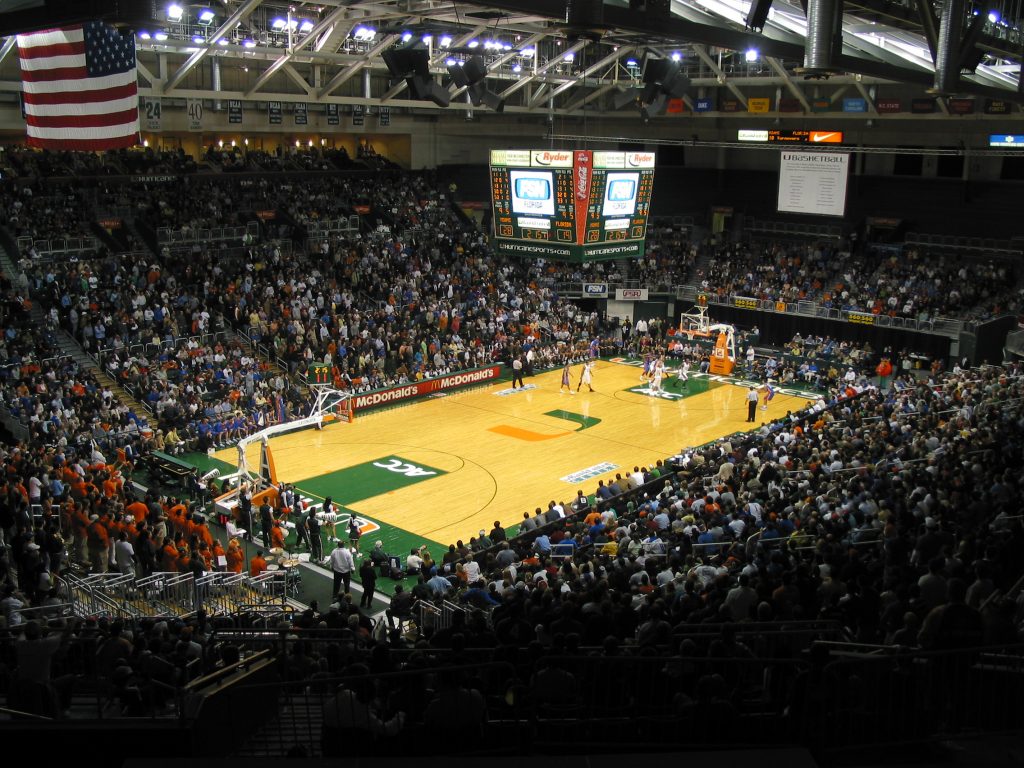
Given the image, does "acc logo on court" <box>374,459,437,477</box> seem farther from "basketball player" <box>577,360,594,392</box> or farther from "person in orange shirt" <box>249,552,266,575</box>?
"basketball player" <box>577,360,594,392</box>

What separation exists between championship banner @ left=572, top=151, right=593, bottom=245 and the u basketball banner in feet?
35.2

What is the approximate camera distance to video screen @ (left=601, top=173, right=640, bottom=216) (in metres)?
25.0

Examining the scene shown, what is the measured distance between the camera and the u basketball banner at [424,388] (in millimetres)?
32125

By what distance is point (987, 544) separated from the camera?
10.9m

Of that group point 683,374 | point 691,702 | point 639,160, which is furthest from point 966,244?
point 691,702

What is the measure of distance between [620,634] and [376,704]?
3128 millimetres

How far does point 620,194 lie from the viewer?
25.5 metres

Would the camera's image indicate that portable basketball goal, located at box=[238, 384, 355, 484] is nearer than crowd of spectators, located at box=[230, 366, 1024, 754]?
No

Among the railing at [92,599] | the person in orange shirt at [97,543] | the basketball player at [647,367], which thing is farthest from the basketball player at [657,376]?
the railing at [92,599]

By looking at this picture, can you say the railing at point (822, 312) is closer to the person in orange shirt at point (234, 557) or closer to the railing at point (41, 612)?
the person in orange shirt at point (234, 557)

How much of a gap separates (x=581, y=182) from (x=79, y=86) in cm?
1374

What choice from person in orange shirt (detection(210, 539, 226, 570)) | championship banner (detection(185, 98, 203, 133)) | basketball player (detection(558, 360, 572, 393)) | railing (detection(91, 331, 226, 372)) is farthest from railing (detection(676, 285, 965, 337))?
person in orange shirt (detection(210, 539, 226, 570))

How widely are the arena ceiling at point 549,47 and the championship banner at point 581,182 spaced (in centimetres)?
161

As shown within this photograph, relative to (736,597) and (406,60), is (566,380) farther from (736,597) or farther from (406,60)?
(736,597)
